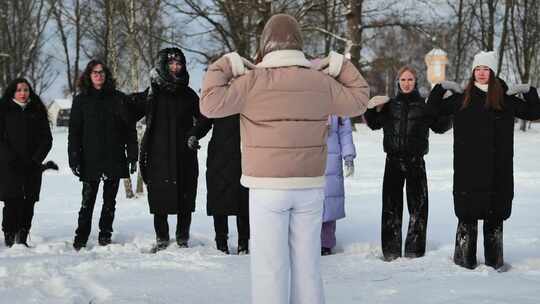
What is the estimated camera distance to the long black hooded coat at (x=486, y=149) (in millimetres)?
4980

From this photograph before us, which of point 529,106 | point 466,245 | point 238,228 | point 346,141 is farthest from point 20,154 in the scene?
point 529,106

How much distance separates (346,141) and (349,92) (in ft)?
7.77

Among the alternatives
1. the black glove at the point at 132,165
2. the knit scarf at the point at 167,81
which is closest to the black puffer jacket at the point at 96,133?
the black glove at the point at 132,165

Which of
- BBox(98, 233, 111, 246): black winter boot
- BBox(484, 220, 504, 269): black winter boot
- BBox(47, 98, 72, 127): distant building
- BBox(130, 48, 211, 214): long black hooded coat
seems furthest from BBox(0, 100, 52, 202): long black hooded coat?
BBox(47, 98, 72, 127): distant building

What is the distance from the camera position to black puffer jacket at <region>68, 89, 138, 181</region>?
19.7 ft

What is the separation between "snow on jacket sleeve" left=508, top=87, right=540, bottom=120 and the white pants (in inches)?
96.4

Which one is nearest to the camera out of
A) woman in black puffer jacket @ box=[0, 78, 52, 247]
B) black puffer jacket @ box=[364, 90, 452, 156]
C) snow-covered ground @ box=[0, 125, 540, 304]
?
snow-covered ground @ box=[0, 125, 540, 304]

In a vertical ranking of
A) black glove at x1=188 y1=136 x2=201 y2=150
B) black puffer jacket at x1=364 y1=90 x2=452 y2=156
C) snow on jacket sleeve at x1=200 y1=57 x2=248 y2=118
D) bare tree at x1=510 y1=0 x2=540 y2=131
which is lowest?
black glove at x1=188 y1=136 x2=201 y2=150

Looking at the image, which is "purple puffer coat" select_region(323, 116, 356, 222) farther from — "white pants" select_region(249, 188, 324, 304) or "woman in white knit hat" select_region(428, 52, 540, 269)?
"white pants" select_region(249, 188, 324, 304)

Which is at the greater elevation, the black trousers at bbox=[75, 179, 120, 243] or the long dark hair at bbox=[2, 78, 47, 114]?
the long dark hair at bbox=[2, 78, 47, 114]

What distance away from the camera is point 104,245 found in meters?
6.22

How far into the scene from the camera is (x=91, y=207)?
6.14 meters

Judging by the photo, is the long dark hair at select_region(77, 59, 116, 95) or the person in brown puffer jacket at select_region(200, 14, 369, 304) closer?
the person in brown puffer jacket at select_region(200, 14, 369, 304)

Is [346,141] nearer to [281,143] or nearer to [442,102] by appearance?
[442,102]
